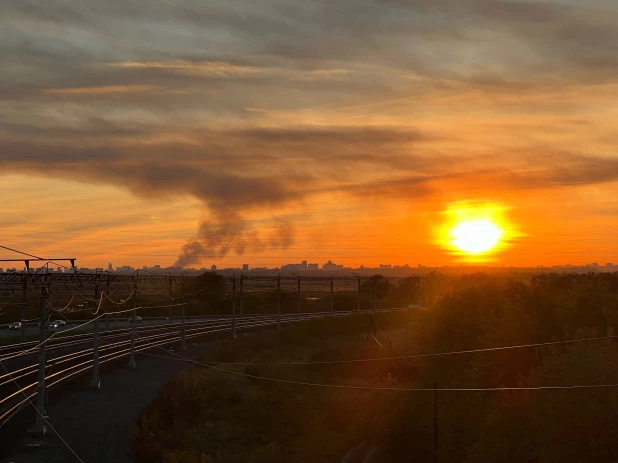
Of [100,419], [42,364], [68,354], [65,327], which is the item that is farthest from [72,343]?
[42,364]

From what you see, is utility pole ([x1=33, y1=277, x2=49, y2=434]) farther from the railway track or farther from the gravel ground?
the railway track

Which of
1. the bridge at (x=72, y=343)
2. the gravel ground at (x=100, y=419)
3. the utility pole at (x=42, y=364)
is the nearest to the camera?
the gravel ground at (x=100, y=419)

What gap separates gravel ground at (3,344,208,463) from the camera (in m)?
31.0

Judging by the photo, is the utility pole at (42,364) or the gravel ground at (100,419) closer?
the gravel ground at (100,419)

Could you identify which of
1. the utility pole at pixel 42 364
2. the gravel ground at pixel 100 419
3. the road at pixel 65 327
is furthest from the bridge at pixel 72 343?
the gravel ground at pixel 100 419

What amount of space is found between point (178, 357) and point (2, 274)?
30580 millimetres

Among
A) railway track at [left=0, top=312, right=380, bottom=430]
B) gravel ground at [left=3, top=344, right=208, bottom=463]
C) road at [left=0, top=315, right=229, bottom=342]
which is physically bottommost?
gravel ground at [left=3, top=344, right=208, bottom=463]

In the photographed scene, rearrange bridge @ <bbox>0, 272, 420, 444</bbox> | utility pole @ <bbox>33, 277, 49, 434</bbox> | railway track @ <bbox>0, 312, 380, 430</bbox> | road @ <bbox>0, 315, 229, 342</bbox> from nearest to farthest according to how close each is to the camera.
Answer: utility pole @ <bbox>33, 277, 49, 434</bbox> < bridge @ <bbox>0, 272, 420, 444</bbox> < railway track @ <bbox>0, 312, 380, 430</bbox> < road @ <bbox>0, 315, 229, 342</bbox>

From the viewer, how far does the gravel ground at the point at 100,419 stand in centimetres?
3103

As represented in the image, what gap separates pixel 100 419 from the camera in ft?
123

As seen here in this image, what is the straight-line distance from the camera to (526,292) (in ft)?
180

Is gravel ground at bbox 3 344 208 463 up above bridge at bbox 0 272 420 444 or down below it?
below

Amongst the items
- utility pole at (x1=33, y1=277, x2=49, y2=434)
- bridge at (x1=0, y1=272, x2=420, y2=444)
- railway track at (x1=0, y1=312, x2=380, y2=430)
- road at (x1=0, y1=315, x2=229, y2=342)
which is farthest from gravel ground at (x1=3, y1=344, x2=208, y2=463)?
road at (x1=0, y1=315, x2=229, y2=342)

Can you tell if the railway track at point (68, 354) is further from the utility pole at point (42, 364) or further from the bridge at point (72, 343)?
the utility pole at point (42, 364)
